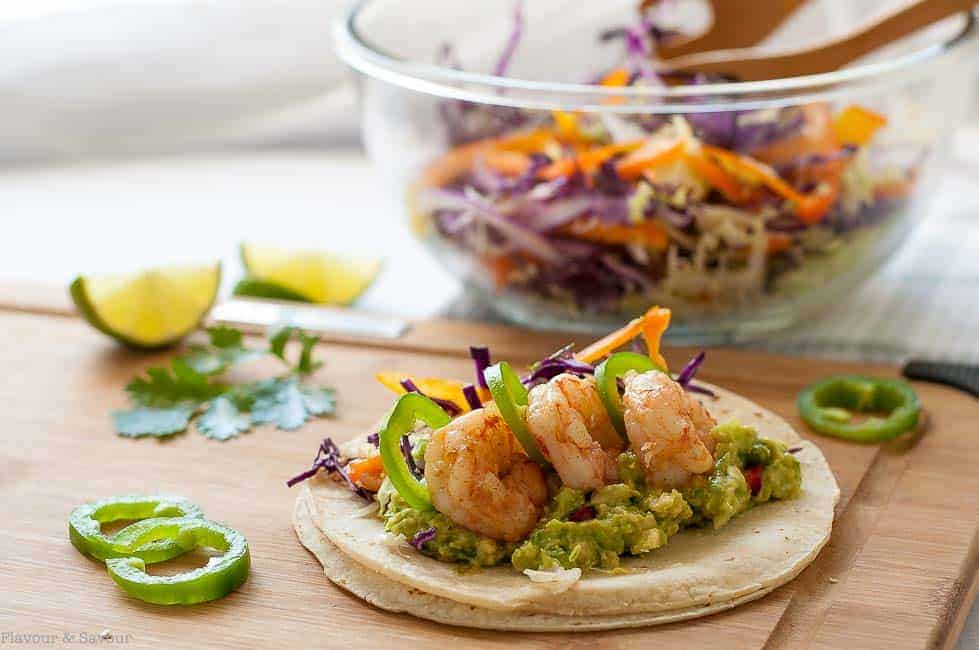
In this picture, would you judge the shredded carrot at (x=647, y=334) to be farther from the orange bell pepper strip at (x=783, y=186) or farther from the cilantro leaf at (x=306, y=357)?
the cilantro leaf at (x=306, y=357)

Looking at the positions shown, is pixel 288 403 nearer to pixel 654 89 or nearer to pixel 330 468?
pixel 330 468

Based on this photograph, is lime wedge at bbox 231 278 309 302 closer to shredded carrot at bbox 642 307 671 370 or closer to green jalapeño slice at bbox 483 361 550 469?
shredded carrot at bbox 642 307 671 370

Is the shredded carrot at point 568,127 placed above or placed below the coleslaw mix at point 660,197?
above

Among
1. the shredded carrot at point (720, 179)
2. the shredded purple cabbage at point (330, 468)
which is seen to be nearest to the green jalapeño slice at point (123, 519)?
the shredded purple cabbage at point (330, 468)

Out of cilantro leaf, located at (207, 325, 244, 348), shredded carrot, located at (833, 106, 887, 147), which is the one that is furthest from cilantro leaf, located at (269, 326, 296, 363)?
shredded carrot, located at (833, 106, 887, 147)

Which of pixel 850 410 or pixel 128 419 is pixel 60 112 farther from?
pixel 850 410

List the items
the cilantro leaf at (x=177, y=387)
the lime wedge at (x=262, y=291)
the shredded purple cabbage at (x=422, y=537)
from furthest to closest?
1. the lime wedge at (x=262, y=291)
2. the cilantro leaf at (x=177, y=387)
3. the shredded purple cabbage at (x=422, y=537)

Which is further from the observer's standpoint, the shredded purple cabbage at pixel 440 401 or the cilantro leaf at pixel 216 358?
the cilantro leaf at pixel 216 358
